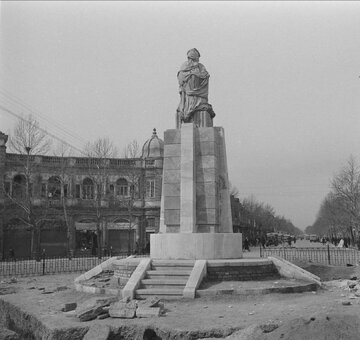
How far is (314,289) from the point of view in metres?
13.9

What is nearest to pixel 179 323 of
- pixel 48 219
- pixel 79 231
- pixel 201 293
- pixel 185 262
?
pixel 201 293

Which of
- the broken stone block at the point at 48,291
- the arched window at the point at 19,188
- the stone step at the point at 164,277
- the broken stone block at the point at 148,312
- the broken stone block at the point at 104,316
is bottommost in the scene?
the broken stone block at the point at 48,291

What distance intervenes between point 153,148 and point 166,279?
35722 mm

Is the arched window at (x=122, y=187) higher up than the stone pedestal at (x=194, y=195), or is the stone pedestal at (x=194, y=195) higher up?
the arched window at (x=122, y=187)

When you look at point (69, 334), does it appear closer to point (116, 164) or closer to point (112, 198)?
point (112, 198)

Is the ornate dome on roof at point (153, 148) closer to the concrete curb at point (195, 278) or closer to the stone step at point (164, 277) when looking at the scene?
the stone step at point (164, 277)

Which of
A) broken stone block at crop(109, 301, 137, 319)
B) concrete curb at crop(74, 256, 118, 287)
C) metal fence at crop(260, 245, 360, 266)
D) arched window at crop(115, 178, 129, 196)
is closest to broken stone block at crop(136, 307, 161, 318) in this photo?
broken stone block at crop(109, 301, 137, 319)

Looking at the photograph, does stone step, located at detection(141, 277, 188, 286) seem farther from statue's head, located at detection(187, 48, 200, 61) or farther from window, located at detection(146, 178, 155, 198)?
window, located at detection(146, 178, 155, 198)

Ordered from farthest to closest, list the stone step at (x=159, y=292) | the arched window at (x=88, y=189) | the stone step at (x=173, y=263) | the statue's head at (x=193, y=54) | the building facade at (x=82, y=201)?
the arched window at (x=88, y=189), the building facade at (x=82, y=201), the statue's head at (x=193, y=54), the stone step at (x=173, y=263), the stone step at (x=159, y=292)

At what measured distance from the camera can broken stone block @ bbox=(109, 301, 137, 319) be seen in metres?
10.0

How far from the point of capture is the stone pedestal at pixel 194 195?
1565cm

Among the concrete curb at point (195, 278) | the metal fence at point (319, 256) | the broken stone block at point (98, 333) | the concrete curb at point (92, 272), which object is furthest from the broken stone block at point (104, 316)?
the metal fence at point (319, 256)

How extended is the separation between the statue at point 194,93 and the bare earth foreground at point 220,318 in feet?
24.8

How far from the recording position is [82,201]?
146 feet
